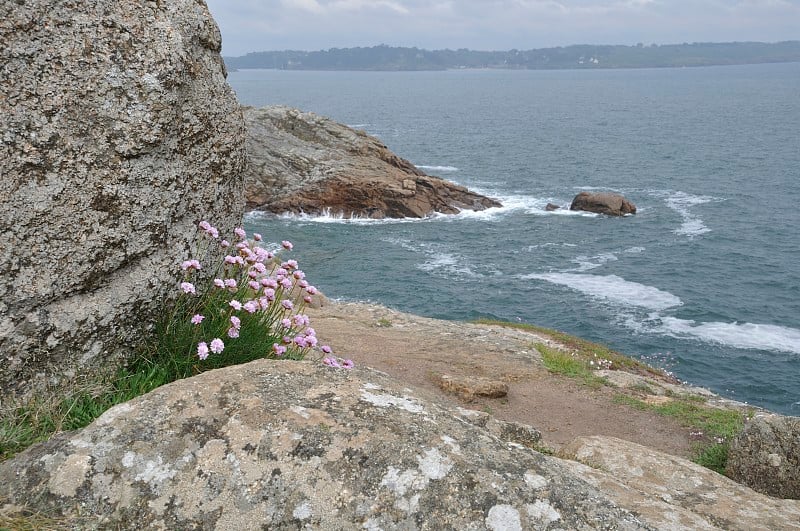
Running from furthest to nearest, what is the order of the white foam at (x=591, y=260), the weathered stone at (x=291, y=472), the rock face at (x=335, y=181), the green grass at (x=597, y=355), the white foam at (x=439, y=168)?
the white foam at (x=439, y=168), the rock face at (x=335, y=181), the white foam at (x=591, y=260), the green grass at (x=597, y=355), the weathered stone at (x=291, y=472)

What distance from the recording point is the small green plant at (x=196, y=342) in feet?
17.6

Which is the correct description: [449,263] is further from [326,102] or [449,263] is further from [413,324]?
[326,102]

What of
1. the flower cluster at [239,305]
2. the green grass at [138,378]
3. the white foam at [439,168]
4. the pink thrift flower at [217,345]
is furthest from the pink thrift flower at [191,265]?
the white foam at [439,168]

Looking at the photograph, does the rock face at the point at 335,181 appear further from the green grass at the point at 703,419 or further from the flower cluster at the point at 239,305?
the flower cluster at the point at 239,305

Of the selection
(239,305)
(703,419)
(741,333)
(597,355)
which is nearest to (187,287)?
(239,305)

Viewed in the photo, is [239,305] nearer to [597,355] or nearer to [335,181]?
[597,355]

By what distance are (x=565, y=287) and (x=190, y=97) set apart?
1400 inches

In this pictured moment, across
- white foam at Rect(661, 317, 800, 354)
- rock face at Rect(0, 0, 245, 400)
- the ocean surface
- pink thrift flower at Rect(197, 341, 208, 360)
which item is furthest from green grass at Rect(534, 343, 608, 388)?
white foam at Rect(661, 317, 800, 354)

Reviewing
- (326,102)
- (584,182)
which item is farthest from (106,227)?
(326,102)

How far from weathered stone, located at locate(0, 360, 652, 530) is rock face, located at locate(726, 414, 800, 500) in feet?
24.9

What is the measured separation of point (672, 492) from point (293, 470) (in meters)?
4.09

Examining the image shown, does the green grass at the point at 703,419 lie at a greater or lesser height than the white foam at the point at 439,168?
greater

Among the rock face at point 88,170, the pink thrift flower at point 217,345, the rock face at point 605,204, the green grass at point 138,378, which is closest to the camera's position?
the green grass at point 138,378

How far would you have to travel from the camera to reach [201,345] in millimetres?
6219
